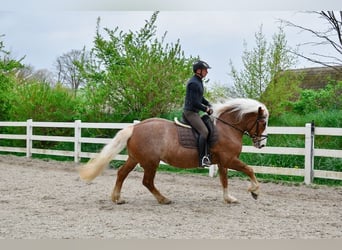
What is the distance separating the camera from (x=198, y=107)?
657cm

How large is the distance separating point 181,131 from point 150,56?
6701 millimetres

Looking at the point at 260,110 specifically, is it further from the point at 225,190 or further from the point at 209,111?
the point at 225,190

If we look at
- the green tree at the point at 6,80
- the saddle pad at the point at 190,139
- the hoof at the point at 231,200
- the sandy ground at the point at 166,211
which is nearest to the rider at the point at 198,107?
the saddle pad at the point at 190,139

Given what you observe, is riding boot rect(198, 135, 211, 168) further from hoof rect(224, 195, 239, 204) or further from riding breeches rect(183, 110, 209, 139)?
hoof rect(224, 195, 239, 204)

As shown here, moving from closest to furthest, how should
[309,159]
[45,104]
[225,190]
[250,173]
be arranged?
[250,173], [225,190], [309,159], [45,104]

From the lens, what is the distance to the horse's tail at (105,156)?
666cm

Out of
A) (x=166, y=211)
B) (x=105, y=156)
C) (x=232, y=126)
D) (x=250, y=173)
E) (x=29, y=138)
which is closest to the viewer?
(x=166, y=211)

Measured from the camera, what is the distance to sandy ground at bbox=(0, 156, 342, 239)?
491 centimetres

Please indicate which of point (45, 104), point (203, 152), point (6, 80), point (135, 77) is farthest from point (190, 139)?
point (6, 80)

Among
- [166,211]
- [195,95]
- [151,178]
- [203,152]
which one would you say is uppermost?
[195,95]

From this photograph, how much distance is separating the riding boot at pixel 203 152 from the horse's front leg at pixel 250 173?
37 centimetres

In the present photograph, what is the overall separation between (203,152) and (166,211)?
103cm

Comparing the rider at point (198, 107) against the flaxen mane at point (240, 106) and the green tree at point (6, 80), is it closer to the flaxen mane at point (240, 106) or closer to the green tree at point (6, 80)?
the flaxen mane at point (240, 106)

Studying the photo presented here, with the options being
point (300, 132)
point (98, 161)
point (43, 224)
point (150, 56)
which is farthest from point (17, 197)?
point (150, 56)
